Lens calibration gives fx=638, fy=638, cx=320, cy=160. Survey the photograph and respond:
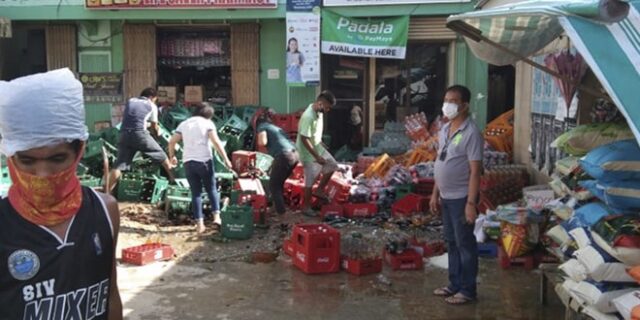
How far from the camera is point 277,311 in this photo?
5.60 m

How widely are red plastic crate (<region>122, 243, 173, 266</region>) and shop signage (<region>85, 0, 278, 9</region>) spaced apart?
6885 mm

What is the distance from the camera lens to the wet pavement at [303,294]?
5.54 m

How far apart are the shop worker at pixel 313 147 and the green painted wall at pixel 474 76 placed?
4726 millimetres

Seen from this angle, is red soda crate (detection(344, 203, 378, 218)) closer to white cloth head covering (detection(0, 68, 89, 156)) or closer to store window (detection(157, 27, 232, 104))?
store window (detection(157, 27, 232, 104))

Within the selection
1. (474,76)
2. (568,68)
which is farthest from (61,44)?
(568,68)

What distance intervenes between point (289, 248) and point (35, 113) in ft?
17.6

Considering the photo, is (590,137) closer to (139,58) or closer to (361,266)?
(361,266)

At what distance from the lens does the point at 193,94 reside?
543 inches

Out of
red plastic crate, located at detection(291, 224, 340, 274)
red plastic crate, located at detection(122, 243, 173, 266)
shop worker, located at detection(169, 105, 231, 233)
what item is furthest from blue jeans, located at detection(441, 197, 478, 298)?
shop worker, located at detection(169, 105, 231, 233)

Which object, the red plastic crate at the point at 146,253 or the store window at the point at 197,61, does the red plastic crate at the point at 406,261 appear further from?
the store window at the point at 197,61

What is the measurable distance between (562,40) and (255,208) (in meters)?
4.49

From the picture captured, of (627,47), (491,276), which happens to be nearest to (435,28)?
(491,276)

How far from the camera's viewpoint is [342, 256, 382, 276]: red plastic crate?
21.5ft

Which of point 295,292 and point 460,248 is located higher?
point 460,248
